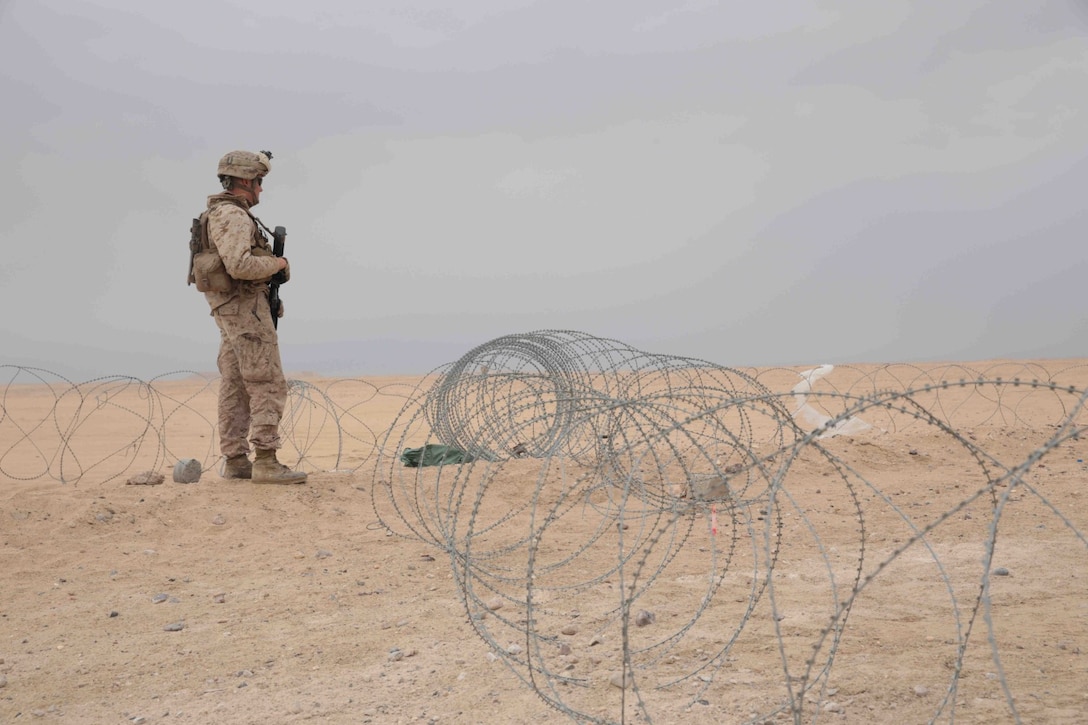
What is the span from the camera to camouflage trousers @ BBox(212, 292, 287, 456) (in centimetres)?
823

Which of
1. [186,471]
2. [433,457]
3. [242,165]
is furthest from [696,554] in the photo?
[186,471]

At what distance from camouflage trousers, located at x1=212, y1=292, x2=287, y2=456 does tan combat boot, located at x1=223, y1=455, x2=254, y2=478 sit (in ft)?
2.21

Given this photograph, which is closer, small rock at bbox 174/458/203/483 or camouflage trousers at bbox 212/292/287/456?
camouflage trousers at bbox 212/292/287/456

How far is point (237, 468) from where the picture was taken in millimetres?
8984

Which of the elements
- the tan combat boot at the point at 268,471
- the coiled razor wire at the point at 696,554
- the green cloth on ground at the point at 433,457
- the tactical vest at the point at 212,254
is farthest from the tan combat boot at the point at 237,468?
the green cloth on ground at the point at 433,457

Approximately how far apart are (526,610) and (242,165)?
17.3 feet

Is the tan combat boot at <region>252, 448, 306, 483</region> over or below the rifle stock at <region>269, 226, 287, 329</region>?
below

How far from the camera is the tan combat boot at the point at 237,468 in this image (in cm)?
896

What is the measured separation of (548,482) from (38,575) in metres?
5.17

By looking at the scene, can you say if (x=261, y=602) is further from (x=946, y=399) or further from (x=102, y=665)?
(x=946, y=399)

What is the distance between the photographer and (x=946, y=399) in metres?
22.0

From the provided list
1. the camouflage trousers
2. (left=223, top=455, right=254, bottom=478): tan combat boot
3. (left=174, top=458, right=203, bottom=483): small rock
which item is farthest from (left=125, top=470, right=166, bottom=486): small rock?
the camouflage trousers

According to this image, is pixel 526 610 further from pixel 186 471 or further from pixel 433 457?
pixel 433 457

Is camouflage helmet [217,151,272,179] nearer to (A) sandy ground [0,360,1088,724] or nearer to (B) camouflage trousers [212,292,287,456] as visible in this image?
(B) camouflage trousers [212,292,287,456]
